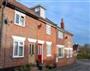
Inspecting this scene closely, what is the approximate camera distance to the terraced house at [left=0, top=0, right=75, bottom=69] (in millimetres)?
19719

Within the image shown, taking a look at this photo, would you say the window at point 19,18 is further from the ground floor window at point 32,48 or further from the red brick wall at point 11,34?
the ground floor window at point 32,48

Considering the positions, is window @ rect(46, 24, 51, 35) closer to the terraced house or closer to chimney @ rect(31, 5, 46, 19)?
the terraced house

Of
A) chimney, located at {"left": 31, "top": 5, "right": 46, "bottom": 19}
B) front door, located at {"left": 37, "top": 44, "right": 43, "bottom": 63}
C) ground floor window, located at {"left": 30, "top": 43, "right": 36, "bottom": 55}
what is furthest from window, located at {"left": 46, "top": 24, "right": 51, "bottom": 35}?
ground floor window, located at {"left": 30, "top": 43, "right": 36, "bottom": 55}

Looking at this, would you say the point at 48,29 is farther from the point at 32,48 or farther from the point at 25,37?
the point at 25,37

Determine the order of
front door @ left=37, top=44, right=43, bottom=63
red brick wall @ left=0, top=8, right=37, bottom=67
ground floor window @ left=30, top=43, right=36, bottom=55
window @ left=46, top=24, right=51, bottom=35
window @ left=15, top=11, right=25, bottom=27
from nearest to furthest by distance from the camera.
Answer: red brick wall @ left=0, top=8, right=37, bottom=67 < window @ left=15, top=11, right=25, bottom=27 < ground floor window @ left=30, top=43, right=36, bottom=55 < front door @ left=37, top=44, right=43, bottom=63 < window @ left=46, top=24, right=51, bottom=35

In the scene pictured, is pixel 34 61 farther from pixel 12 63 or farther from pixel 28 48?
pixel 12 63

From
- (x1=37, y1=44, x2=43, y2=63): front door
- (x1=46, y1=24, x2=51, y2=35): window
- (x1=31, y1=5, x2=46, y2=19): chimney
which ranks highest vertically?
(x1=31, y1=5, x2=46, y2=19): chimney

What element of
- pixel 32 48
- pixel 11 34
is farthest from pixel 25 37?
pixel 11 34

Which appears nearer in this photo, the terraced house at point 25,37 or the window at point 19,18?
the terraced house at point 25,37

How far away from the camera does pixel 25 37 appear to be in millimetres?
23312

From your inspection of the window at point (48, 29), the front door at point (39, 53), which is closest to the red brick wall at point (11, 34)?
the front door at point (39, 53)

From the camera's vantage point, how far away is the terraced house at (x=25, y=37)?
1972 centimetres

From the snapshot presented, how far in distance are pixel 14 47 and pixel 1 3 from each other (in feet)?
15.7

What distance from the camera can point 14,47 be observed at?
Result: 68.9 feet
